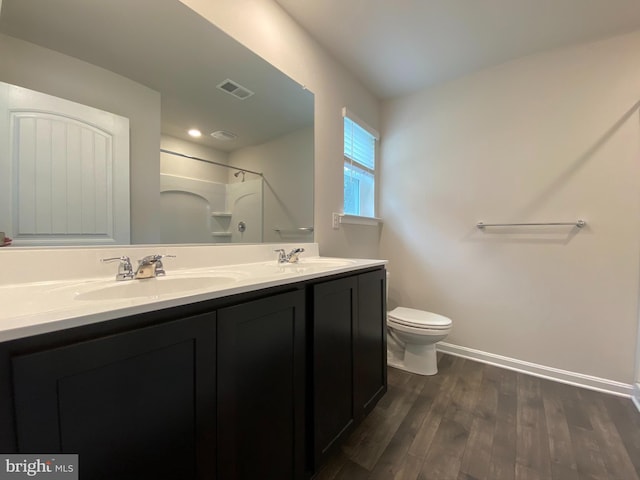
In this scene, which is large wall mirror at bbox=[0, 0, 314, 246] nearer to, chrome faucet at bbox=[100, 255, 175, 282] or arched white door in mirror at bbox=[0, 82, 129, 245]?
arched white door in mirror at bbox=[0, 82, 129, 245]

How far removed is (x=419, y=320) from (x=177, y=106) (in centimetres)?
193

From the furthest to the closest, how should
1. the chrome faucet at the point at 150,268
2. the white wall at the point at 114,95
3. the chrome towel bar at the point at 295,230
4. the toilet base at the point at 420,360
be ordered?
the toilet base at the point at 420,360 → the chrome towel bar at the point at 295,230 → the chrome faucet at the point at 150,268 → the white wall at the point at 114,95

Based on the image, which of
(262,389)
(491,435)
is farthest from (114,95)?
(491,435)

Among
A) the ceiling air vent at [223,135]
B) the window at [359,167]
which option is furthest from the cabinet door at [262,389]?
the window at [359,167]

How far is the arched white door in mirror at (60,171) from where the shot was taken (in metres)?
0.83

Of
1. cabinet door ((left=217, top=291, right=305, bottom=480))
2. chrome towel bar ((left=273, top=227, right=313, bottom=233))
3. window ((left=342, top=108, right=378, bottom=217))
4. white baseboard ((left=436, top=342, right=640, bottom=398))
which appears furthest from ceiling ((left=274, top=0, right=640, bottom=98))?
white baseboard ((left=436, top=342, right=640, bottom=398))

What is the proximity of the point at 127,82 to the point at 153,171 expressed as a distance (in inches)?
13.6

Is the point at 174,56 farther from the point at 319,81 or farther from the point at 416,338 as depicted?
the point at 416,338

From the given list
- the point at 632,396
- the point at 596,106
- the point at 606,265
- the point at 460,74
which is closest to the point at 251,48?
the point at 460,74

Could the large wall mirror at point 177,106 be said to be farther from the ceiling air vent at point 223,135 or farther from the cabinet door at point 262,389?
the cabinet door at point 262,389

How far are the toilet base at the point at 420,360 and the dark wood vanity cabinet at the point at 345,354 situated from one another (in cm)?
54

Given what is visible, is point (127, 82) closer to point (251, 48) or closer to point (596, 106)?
point (251, 48)

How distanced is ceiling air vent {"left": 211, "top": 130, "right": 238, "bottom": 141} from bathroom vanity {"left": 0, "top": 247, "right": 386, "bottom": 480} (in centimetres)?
72

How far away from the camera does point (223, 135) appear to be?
1399 mm
